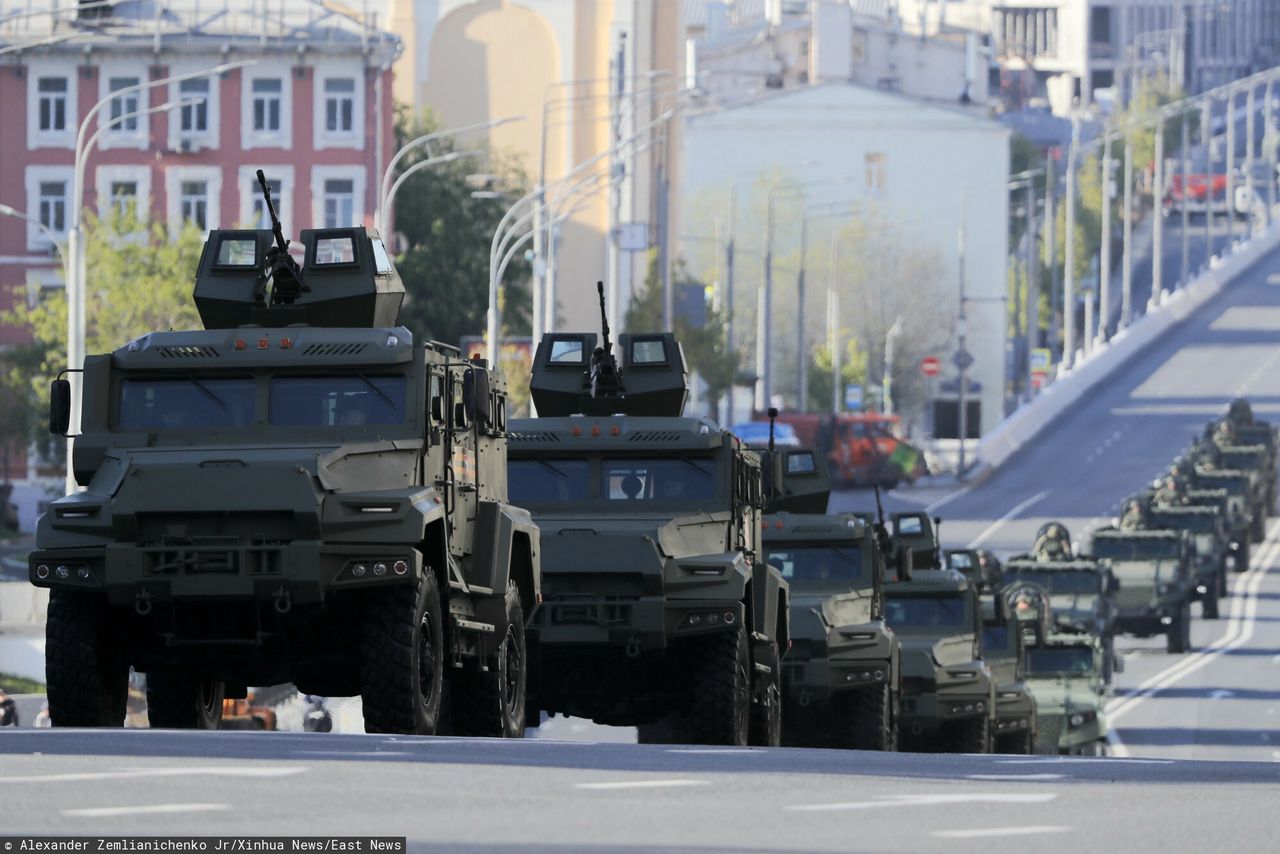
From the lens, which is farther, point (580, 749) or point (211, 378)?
point (211, 378)

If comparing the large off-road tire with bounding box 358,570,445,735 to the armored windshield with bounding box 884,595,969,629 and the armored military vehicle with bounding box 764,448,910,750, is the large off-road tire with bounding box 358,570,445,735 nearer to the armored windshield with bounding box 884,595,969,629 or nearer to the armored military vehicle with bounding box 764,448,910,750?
the armored military vehicle with bounding box 764,448,910,750

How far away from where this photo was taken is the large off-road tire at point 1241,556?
2943 inches

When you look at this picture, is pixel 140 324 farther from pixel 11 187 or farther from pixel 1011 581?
pixel 1011 581

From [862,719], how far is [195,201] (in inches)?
2010

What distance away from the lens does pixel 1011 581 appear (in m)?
54.4

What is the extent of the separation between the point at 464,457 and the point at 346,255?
1624 mm

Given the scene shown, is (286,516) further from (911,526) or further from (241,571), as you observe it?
(911,526)

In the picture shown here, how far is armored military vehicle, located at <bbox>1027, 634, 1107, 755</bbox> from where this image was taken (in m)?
43.1

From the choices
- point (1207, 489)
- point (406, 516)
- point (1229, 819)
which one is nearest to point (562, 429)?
point (406, 516)

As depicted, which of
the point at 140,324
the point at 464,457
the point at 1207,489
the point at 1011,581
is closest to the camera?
the point at 464,457

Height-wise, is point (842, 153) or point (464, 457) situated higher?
point (842, 153)

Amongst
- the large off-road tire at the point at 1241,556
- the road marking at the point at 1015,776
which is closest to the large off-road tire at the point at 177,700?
the road marking at the point at 1015,776

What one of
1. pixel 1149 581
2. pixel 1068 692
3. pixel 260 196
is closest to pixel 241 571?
pixel 1068 692

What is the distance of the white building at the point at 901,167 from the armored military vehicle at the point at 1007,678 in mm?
92791
